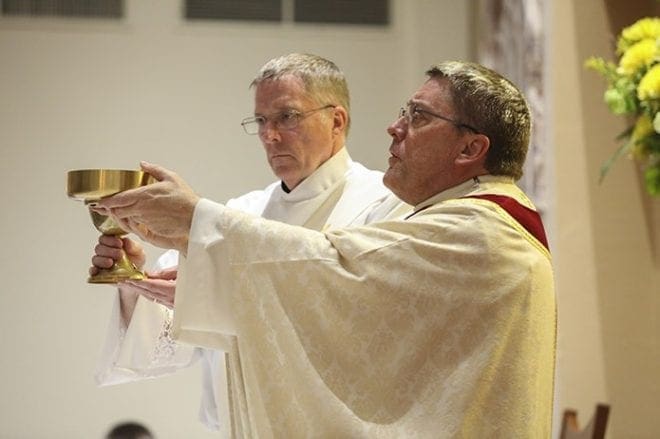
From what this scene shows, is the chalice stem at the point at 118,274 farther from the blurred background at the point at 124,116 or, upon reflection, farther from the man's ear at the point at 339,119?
the blurred background at the point at 124,116

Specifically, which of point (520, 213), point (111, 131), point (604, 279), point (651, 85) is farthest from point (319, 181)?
point (111, 131)

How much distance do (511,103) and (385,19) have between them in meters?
5.28

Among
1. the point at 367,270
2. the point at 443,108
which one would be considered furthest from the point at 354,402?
the point at 443,108

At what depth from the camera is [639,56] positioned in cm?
353

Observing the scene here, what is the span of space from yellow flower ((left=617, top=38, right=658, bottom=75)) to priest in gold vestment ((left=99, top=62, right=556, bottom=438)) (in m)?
1.47

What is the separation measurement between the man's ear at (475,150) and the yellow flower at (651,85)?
1178 mm

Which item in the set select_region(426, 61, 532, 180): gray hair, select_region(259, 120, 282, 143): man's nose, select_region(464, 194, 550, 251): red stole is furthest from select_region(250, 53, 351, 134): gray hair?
select_region(464, 194, 550, 251): red stole

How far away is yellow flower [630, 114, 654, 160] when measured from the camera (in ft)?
11.6

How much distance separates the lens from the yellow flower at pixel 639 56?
3510 mm

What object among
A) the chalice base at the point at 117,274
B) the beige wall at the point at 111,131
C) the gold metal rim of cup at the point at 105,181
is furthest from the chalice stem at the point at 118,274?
the beige wall at the point at 111,131

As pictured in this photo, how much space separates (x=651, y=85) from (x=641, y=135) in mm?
229

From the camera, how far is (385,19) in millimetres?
7586

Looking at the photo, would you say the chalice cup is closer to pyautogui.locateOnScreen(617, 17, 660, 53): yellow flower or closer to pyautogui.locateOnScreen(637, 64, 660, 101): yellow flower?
pyautogui.locateOnScreen(637, 64, 660, 101): yellow flower

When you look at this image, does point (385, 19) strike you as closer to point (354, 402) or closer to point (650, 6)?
point (650, 6)
